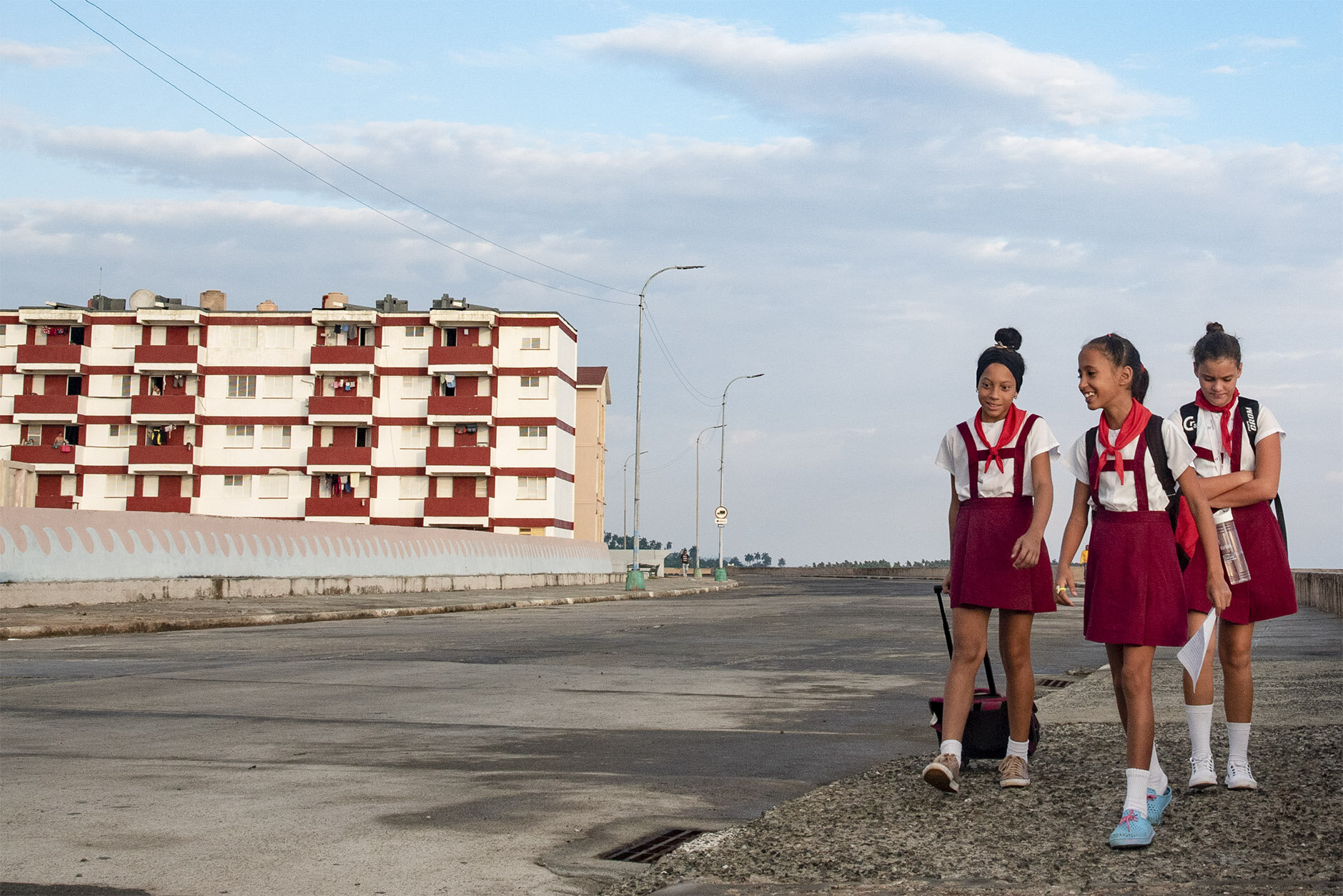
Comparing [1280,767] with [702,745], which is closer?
[1280,767]

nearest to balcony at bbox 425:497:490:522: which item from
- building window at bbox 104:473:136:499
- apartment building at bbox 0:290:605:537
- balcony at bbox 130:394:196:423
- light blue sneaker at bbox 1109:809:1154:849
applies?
apartment building at bbox 0:290:605:537

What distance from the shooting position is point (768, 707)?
30.7 feet

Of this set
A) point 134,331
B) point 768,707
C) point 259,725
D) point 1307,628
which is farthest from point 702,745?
point 134,331

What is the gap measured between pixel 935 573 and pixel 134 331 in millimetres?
49104

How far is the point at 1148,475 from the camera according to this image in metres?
4.89

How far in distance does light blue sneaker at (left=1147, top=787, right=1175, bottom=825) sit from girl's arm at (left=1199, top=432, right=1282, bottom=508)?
122 centimetres

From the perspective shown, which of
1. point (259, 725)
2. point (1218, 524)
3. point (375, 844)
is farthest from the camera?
point (259, 725)

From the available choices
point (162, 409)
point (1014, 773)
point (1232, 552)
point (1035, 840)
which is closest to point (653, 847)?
point (1035, 840)

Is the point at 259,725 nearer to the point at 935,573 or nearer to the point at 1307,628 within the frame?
the point at 1307,628

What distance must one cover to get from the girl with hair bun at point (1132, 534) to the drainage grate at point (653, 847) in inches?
62.1

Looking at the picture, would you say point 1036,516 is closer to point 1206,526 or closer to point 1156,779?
point 1206,526

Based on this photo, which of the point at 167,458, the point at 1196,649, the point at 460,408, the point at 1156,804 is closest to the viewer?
the point at 1156,804

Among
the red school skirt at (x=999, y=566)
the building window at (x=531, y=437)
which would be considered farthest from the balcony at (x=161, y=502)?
the red school skirt at (x=999, y=566)

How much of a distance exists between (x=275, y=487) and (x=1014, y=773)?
250ft
